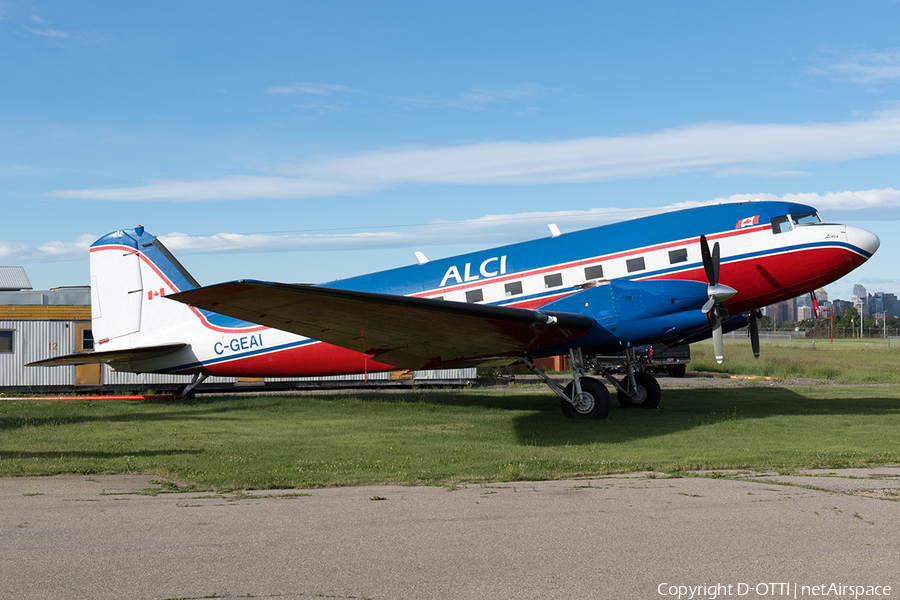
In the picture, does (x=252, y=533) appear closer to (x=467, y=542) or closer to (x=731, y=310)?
(x=467, y=542)

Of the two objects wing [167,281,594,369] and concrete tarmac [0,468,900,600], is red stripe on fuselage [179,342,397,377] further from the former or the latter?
concrete tarmac [0,468,900,600]

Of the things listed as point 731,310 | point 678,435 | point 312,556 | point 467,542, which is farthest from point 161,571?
point 731,310

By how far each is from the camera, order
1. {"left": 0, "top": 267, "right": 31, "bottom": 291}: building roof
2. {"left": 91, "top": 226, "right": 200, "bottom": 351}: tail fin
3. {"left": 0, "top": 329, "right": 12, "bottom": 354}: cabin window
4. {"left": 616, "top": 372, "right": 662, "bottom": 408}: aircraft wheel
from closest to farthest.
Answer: {"left": 616, "top": 372, "right": 662, "bottom": 408}: aircraft wheel → {"left": 91, "top": 226, "right": 200, "bottom": 351}: tail fin → {"left": 0, "top": 329, "right": 12, "bottom": 354}: cabin window → {"left": 0, "top": 267, "right": 31, "bottom": 291}: building roof

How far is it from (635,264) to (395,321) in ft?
20.1

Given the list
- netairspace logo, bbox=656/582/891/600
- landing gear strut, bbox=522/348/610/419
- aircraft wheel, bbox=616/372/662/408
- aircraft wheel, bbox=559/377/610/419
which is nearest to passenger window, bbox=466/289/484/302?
landing gear strut, bbox=522/348/610/419

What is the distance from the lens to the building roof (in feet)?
158

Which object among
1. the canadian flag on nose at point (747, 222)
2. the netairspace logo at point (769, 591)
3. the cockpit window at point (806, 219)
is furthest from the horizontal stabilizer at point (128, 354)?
the netairspace logo at point (769, 591)

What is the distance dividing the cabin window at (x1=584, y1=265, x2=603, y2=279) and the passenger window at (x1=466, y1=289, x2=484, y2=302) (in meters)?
2.69

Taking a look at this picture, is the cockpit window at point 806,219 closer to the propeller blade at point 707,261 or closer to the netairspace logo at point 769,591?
the propeller blade at point 707,261

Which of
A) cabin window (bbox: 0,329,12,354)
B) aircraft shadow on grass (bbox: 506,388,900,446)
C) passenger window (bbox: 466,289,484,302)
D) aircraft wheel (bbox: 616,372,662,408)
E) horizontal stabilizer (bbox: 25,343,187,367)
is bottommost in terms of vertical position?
aircraft shadow on grass (bbox: 506,388,900,446)

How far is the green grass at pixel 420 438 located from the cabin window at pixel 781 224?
4.37 metres

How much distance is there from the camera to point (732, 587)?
5.54m

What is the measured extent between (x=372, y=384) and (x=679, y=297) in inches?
608

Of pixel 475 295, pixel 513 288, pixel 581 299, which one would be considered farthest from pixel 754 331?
pixel 475 295
